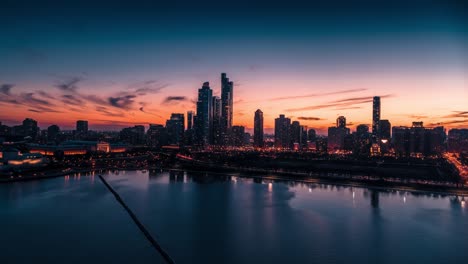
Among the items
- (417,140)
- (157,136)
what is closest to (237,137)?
(157,136)

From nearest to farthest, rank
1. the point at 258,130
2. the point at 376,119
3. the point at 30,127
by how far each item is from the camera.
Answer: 1. the point at 376,119
2. the point at 30,127
3. the point at 258,130

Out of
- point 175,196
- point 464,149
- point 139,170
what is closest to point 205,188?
point 175,196

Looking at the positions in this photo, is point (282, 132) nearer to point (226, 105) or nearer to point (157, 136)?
point (226, 105)

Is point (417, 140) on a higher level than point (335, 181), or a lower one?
higher

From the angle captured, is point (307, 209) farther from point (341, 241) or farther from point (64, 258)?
point (64, 258)

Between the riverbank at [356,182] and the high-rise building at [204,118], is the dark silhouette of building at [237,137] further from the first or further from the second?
the riverbank at [356,182]

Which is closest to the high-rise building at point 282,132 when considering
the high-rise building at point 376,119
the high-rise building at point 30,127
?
the high-rise building at point 376,119

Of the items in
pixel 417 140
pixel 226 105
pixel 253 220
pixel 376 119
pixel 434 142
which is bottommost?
→ pixel 253 220
